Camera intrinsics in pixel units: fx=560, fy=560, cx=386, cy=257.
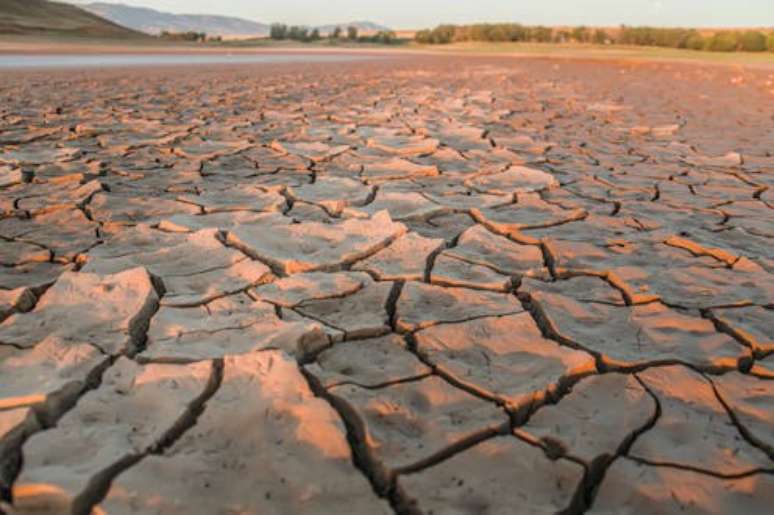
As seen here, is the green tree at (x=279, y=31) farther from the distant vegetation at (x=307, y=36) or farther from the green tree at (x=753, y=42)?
the green tree at (x=753, y=42)

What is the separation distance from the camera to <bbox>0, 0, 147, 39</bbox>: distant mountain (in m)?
27.0

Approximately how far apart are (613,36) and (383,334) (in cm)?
3376

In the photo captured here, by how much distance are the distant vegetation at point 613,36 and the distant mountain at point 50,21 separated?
A: 1856 cm

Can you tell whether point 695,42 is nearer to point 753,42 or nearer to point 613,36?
point 753,42

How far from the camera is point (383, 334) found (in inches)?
60.9

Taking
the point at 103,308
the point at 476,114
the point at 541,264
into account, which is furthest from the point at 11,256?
the point at 476,114

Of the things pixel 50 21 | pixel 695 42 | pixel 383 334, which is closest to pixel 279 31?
pixel 50 21

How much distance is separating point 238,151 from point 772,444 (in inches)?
136

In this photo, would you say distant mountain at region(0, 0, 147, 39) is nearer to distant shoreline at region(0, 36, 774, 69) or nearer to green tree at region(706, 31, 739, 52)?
distant shoreline at region(0, 36, 774, 69)

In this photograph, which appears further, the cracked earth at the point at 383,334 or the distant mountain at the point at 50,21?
the distant mountain at the point at 50,21

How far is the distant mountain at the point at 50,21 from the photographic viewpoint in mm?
26984

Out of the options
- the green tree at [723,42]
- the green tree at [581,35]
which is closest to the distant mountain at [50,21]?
the green tree at [581,35]

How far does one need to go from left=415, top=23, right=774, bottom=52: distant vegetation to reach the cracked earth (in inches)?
955

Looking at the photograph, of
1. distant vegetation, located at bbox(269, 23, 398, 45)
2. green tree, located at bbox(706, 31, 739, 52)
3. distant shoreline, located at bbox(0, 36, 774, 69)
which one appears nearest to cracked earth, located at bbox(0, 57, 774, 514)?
distant shoreline, located at bbox(0, 36, 774, 69)
